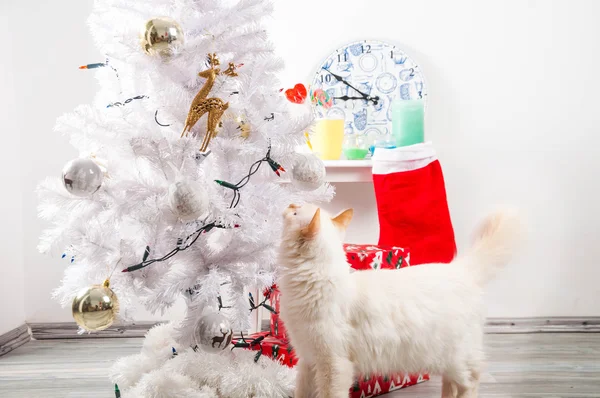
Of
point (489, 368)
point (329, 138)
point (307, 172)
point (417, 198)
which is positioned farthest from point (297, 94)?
point (489, 368)

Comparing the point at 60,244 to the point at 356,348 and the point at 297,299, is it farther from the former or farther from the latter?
the point at 356,348

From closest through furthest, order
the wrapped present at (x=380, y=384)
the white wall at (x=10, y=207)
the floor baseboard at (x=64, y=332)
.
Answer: the wrapped present at (x=380, y=384) < the white wall at (x=10, y=207) < the floor baseboard at (x=64, y=332)

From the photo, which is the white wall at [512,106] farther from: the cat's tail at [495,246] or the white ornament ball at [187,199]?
the white ornament ball at [187,199]

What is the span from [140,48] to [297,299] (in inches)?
27.3

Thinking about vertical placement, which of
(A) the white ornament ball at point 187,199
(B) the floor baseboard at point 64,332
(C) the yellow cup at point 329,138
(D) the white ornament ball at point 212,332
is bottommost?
(B) the floor baseboard at point 64,332

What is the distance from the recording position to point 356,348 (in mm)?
1367

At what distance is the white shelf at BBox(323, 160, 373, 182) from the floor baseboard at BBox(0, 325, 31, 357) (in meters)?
1.35

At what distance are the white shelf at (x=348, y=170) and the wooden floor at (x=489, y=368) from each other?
784 millimetres

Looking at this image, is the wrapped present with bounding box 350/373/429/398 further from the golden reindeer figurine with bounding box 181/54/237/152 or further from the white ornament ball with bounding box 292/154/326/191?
the golden reindeer figurine with bounding box 181/54/237/152

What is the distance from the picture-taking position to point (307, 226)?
133cm

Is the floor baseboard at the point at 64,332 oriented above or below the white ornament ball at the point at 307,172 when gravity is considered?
below

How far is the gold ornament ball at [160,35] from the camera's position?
1.30m

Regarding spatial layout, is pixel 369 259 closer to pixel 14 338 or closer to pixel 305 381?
pixel 305 381

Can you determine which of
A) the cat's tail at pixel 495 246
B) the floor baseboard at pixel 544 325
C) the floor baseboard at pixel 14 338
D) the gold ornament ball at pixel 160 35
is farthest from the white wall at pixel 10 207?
the floor baseboard at pixel 544 325
